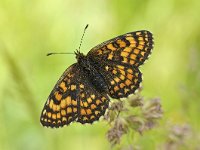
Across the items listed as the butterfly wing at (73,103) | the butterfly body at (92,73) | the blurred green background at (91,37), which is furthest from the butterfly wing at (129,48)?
the blurred green background at (91,37)

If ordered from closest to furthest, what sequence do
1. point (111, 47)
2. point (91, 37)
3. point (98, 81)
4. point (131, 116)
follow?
point (131, 116) → point (98, 81) → point (111, 47) → point (91, 37)

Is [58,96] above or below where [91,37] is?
below

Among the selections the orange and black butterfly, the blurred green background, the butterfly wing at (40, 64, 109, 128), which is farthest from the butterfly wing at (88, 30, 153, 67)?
the blurred green background

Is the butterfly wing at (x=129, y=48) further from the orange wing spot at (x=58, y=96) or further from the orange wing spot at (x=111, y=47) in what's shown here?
the orange wing spot at (x=58, y=96)

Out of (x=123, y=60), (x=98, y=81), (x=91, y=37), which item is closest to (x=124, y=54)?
(x=123, y=60)

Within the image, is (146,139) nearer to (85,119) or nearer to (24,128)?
(85,119)

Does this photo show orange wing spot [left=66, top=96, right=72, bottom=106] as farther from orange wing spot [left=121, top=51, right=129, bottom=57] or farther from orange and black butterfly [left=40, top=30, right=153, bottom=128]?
orange wing spot [left=121, top=51, right=129, bottom=57]

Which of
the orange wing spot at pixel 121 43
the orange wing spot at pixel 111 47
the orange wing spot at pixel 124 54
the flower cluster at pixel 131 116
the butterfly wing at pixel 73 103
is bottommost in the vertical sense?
the flower cluster at pixel 131 116

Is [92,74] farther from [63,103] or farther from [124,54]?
[63,103]
